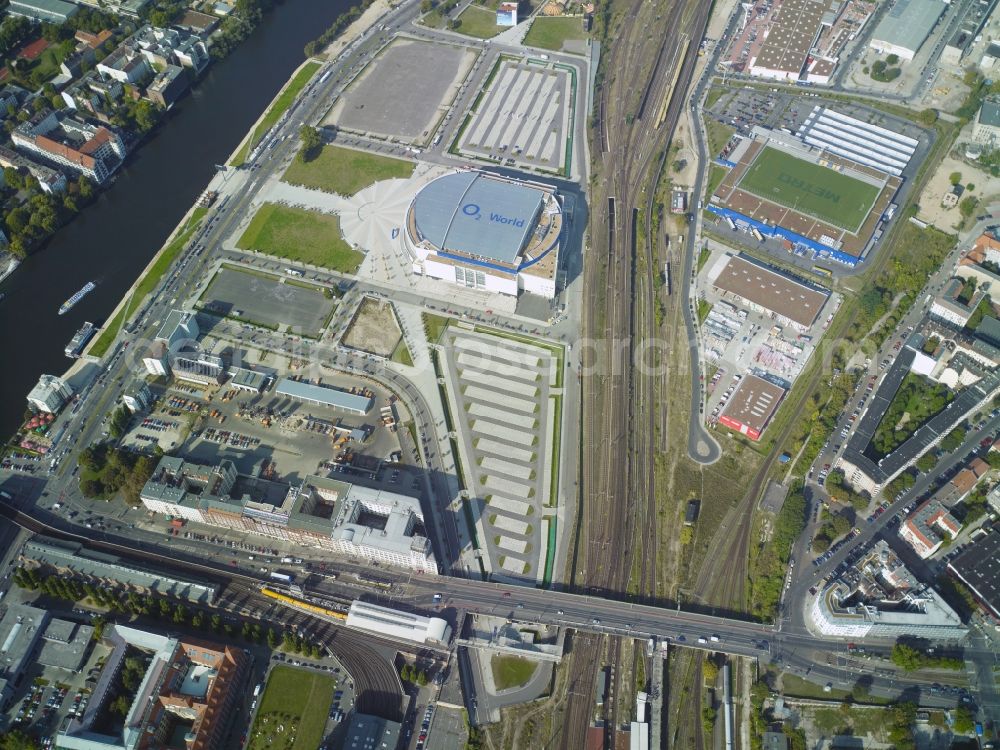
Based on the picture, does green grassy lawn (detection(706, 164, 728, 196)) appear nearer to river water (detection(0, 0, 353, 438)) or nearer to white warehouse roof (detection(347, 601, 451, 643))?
river water (detection(0, 0, 353, 438))

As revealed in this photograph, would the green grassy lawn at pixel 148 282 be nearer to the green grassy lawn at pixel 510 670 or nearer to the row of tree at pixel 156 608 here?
the row of tree at pixel 156 608

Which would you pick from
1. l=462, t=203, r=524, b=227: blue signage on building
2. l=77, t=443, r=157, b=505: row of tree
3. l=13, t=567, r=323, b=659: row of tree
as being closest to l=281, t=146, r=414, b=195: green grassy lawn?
Result: l=462, t=203, r=524, b=227: blue signage on building

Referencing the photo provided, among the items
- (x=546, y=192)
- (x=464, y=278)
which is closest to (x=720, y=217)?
(x=546, y=192)

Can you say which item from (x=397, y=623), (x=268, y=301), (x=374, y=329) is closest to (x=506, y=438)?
(x=374, y=329)

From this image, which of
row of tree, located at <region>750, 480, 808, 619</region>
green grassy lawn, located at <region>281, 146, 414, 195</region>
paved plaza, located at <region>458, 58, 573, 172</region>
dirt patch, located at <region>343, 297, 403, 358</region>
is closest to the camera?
row of tree, located at <region>750, 480, 808, 619</region>

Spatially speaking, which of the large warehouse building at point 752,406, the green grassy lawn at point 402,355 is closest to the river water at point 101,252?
the green grassy lawn at point 402,355

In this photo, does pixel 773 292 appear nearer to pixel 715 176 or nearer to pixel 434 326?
pixel 715 176
